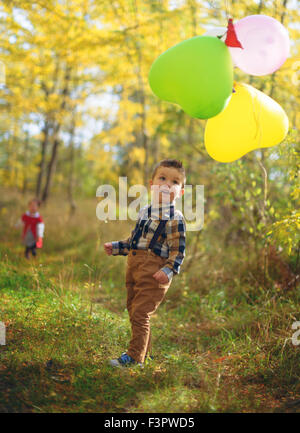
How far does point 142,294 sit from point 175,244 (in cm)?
40

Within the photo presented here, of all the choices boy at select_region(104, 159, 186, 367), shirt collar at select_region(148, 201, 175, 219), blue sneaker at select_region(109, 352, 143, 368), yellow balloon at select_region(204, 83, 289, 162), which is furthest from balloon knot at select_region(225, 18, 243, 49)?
blue sneaker at select_region(109, 352, 143, 368)

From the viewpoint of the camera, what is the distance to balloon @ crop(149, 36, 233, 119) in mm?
2100

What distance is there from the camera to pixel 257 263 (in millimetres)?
3957

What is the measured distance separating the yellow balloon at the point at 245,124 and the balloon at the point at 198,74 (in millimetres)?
268

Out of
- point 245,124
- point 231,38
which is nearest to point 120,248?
point 245,124

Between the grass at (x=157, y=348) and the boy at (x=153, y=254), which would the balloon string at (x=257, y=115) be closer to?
the boy at (x=153, y=254)

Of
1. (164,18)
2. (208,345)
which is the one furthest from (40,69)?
(208,345)

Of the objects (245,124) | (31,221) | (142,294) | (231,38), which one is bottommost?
(142,294)

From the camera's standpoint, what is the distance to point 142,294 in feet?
7.93

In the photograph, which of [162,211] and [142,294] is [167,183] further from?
[142,294]

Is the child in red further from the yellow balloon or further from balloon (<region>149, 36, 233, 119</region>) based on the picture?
balloon (<region>149, 36, 233, 119</region>)

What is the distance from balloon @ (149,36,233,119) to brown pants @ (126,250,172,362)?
1.02 m

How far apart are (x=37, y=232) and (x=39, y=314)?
249 cm
